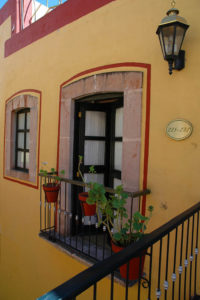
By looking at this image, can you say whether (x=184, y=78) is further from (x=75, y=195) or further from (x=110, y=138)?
(x=75, y=195)

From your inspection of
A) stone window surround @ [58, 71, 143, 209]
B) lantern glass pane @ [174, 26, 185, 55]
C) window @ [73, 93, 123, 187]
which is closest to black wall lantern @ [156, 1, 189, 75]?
lantern glass pane @ [174, 26, 185, 55]

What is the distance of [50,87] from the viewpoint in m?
4.14

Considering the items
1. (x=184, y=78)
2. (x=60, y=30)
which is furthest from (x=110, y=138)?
(x=60, y=30)

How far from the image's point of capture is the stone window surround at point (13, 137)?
4461 millimetres

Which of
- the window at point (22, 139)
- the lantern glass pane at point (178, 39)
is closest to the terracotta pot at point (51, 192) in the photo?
the window at point (22, 139)

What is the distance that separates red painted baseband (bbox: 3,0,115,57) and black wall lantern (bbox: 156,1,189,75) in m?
1.35

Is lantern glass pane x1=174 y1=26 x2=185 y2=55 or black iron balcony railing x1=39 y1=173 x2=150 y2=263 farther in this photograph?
black iron balcony railing x1=39 y1=173 x2=150 y2=263

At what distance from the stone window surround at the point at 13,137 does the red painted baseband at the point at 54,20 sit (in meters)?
1.12

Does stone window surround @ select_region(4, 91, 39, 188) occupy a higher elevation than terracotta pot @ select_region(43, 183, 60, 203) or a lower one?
higher

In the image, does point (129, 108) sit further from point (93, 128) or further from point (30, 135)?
point (30, 135)

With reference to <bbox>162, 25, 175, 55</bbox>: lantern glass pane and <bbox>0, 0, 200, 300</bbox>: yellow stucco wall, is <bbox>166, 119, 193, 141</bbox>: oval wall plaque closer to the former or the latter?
<bbox>0, 0, 200, 300</bbox>: yellow stucco wall

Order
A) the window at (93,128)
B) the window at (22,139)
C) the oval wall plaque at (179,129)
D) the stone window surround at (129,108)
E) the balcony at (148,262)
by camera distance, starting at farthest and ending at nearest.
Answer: the window at (22,139), the window at (93,128), the stone window surround at (129,108), the oval wall plaque at (179,129), the balcony at (148,262)

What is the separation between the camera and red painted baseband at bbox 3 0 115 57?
3594 mm

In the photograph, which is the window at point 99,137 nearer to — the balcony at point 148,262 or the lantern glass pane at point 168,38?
the balcony at point 148,262
